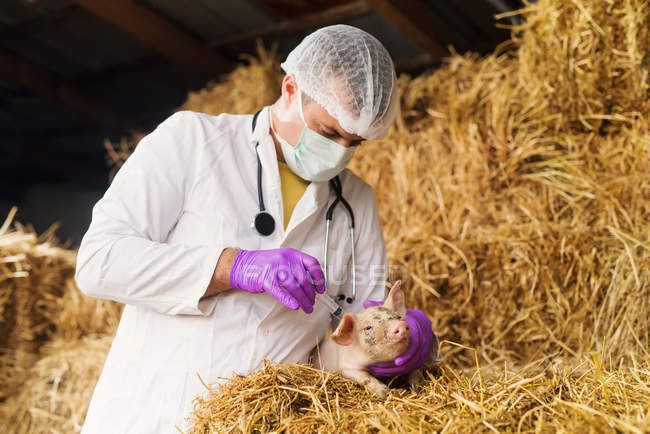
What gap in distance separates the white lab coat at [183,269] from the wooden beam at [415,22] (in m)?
2.00

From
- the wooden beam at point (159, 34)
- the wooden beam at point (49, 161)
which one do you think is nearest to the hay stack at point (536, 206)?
the wooden beam at point (159, 34)

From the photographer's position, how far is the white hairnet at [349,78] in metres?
1.75

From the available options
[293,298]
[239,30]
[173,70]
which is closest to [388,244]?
[293,298]

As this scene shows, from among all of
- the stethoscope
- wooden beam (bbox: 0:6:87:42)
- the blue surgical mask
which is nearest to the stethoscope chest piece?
the stethoscope

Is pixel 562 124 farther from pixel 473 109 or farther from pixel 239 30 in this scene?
pixel 239 30

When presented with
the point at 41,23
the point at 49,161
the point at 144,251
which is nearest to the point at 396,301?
the point at 144,251

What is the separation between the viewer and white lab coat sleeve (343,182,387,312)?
77.1 inches

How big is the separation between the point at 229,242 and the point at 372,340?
1.74 ft

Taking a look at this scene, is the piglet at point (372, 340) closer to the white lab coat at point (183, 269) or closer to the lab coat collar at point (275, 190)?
the white lab coat at point (183, 269)

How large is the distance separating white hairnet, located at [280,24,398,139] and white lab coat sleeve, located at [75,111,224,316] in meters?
0.54

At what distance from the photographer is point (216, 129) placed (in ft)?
6.04

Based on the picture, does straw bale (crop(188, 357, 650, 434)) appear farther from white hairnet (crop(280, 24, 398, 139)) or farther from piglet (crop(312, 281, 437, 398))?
white hairnet (crop(280, 24, 398, 139))

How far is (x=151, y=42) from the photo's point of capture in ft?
13.7

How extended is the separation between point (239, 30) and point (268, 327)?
11.1 ft
